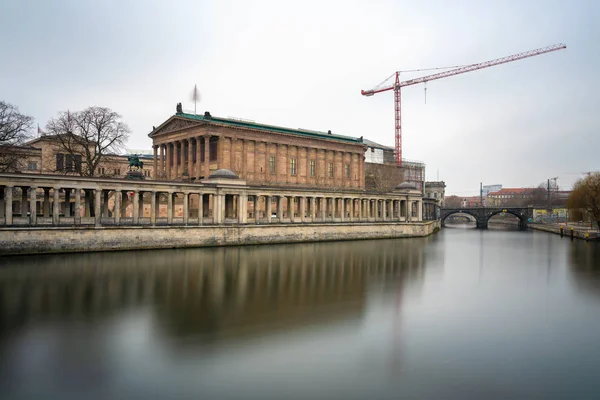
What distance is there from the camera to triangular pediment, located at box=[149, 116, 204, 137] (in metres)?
61.3

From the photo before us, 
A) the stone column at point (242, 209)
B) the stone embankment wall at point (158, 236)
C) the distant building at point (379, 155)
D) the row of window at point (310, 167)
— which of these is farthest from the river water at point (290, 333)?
the distant building at point (379, 155)

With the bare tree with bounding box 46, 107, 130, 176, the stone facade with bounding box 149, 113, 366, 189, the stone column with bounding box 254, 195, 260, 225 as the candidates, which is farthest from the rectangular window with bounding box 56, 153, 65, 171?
the stone column with bounding box 254, 195, 260, 225

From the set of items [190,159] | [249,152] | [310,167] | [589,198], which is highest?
[249,152]

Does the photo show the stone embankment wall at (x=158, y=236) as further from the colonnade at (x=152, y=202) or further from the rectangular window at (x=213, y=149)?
the rectangular window at (x=213, y=149)

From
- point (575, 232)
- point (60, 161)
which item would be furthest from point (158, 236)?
point (575, 232)

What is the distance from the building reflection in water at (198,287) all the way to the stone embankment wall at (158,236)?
5.64 feet

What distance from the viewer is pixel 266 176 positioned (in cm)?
6575

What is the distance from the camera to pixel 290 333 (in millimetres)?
15305

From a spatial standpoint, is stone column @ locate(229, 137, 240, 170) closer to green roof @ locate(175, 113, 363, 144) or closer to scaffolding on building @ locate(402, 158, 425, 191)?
green roof @ locate(175, 113, 363, 144)

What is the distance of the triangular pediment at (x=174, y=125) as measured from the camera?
61297mm

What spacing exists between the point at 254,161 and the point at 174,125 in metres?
13.0

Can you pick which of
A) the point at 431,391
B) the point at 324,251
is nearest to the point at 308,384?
the point at 431,391

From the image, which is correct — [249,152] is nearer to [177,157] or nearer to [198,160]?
[198,160]

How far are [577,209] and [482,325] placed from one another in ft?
206
